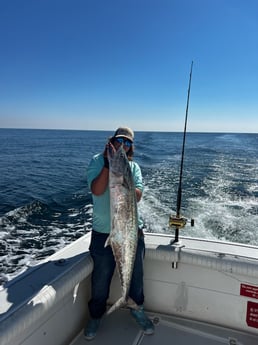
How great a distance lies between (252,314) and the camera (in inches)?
88.3

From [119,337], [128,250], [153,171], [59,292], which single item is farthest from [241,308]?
[153,171]

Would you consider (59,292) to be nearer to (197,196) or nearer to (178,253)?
(178,253)

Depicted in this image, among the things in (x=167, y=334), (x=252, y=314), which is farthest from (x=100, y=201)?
(x=252, y=314)

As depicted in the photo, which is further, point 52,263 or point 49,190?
point 49,190

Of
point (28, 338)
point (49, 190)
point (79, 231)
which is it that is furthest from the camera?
point (49, 190)

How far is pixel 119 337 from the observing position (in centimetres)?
220

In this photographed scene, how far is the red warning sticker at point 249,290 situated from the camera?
86.6 inches

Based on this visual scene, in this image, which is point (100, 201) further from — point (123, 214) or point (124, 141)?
point (124, 141)

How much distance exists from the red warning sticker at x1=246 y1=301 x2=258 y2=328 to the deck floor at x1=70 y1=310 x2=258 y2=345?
0.31 ft

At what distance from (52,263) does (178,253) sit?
1.00m

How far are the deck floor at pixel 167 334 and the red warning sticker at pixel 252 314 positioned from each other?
0.09 metres

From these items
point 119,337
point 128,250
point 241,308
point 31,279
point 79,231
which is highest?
point 128,250

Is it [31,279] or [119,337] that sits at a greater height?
[31,279]

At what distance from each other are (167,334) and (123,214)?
1.22m
